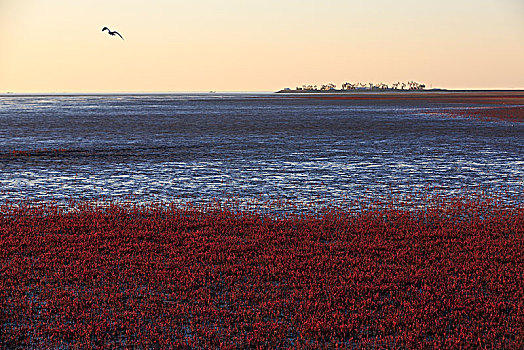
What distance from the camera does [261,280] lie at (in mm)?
14273

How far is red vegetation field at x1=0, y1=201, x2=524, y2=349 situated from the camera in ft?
37.2

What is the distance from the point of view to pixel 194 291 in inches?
530

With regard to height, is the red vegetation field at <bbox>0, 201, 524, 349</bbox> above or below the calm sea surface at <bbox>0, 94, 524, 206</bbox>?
above

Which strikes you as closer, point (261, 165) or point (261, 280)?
point (261, 280)

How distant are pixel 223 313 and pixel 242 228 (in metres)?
7.30

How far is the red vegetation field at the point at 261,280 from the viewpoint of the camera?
1134 centimetres

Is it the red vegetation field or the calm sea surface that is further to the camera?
the calm sea surface

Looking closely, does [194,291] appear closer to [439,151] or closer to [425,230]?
[425,230]

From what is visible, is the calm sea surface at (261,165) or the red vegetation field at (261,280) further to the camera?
the calm sea surface at (261,165)

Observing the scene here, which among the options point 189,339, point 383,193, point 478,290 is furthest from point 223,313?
point 383,193

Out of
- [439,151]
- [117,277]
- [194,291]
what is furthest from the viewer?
[439,151]

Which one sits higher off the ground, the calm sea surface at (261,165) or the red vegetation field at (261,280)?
→ the red vegetation field at (261,280)

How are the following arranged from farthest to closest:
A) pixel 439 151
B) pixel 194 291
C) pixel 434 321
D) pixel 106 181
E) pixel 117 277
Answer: pixel 439 151 < pixel 106 181 < pixel 117 277 < pixel 194 291 < pixel 434 321

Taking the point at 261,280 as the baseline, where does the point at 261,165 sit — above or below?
below
